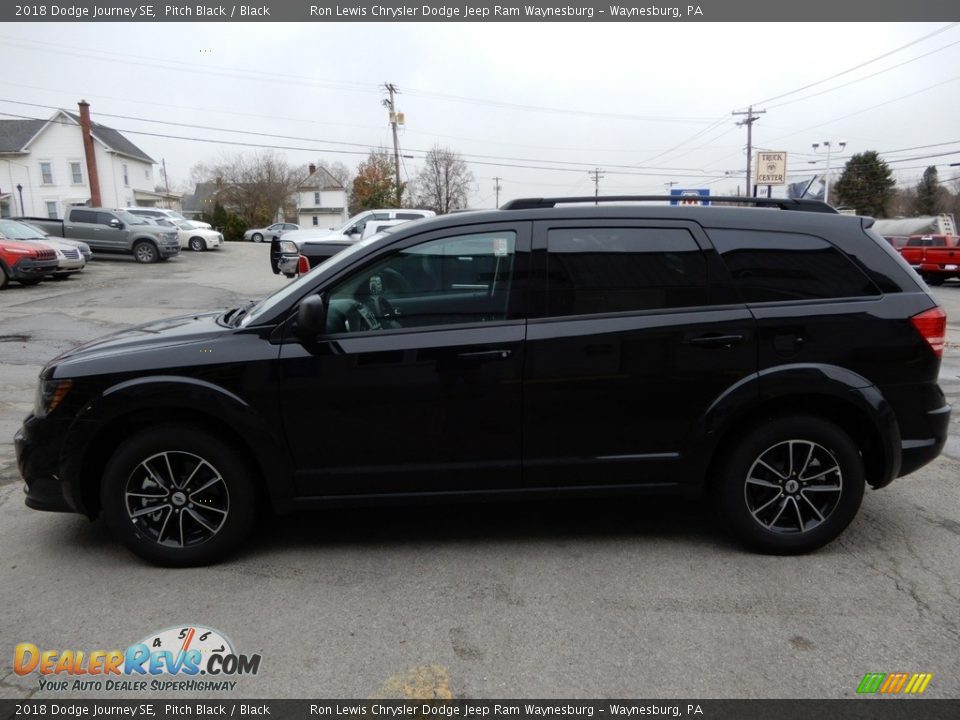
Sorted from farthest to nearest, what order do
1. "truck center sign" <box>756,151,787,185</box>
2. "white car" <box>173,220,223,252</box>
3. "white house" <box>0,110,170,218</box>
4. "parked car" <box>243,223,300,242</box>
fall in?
"white house" <box>0,110,170,218</box> < "parked car" <box>243,223,300,242</box> < "truck center sign" <box>756,151,787,185</box> < "white car" <box>173,220,223,252</box>

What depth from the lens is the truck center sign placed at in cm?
3953

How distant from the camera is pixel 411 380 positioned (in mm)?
3584

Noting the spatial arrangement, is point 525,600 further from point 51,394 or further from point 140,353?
point 51,394

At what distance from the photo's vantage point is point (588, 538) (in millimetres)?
4031

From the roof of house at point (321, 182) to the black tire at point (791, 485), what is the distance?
83948mm

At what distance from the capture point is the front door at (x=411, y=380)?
3584 millimetres

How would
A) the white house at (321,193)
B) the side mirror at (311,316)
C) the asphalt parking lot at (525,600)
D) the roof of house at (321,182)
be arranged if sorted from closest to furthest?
the asphalt parking lot at (525,600) → the side mirror at (311,316) → the white house at (321,193) → the roof of house at (321,182)

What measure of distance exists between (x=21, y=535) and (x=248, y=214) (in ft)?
210

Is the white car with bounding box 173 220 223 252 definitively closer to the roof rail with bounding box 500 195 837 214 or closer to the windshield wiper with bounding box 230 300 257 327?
the windshield wiper with bounding box 230 300 257 327

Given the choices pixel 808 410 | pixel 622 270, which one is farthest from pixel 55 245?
pixel 808 410

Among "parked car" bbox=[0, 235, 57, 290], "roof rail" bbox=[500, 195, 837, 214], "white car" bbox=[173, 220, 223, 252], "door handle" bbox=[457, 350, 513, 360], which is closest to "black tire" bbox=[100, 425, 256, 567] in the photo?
"door handle" bbox=[457, 350, 513, 360]

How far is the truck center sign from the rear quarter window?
39250 mm

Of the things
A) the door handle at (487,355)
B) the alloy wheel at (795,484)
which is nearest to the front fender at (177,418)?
the door handle at (487,355)

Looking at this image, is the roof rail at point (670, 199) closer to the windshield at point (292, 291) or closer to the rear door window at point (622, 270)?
the rear door window at point (622, 270)
